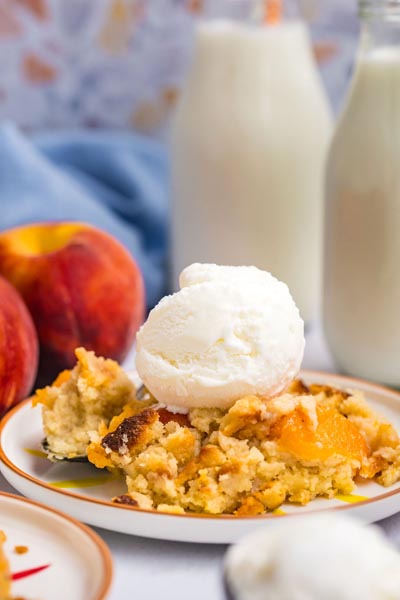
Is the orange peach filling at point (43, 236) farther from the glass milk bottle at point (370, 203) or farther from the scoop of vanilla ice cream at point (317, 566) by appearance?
the scoop of vanilla ice cream at point (317, 566)

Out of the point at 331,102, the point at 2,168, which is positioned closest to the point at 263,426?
the point at 2,168

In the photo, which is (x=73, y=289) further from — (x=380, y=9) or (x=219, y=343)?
(x=380, y=9)

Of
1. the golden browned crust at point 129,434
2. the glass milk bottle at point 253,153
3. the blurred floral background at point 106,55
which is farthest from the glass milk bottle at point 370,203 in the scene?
the blurred floral background at point 106,55

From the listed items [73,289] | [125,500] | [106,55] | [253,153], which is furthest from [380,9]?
[106,55]

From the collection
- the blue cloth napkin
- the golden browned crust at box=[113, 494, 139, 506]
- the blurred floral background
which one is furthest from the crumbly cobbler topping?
the blurred floral background

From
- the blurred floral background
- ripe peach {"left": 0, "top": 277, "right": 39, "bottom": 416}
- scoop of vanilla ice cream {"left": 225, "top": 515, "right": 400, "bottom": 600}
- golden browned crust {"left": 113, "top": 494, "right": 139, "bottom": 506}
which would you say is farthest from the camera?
the blurred floral background

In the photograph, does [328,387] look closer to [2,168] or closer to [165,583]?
[165,583]

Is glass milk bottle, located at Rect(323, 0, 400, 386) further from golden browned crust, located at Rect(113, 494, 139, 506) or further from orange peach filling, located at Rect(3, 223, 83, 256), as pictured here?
golden browned crust, located at Rect(113, 494, 139, 506)

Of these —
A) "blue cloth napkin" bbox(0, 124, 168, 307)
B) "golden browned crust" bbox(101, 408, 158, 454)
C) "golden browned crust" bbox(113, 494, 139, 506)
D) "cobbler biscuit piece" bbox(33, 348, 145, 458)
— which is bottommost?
"blue cloth napkin" bbox(0, 124, 168, 307)
